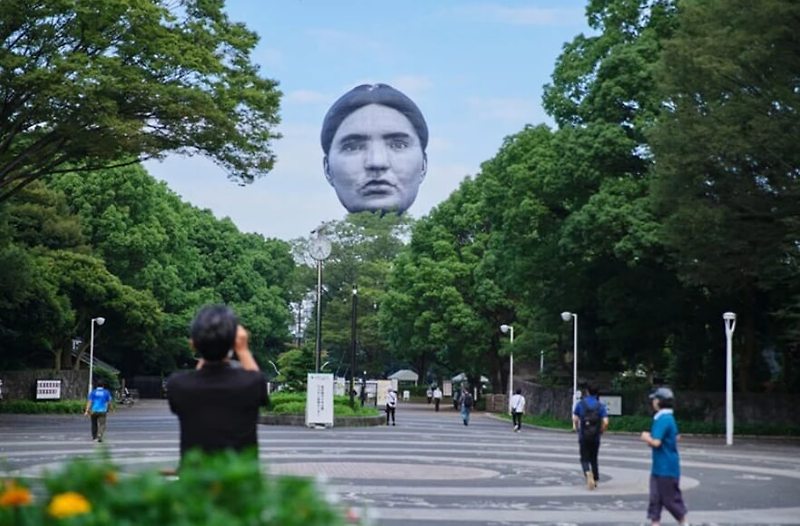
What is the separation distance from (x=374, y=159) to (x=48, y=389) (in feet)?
230

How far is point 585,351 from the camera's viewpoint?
1880 inches

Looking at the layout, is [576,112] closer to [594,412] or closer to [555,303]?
[555,303]

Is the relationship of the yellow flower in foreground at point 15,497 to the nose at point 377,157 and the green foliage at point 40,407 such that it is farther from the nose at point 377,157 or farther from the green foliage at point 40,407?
the nose at point 377,157

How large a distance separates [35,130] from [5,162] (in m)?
1.95

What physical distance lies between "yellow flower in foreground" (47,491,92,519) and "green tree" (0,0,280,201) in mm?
23911

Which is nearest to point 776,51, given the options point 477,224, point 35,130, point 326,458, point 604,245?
point 604,245

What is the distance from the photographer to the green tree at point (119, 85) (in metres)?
26.8

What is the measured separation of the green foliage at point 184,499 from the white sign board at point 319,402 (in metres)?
33.1

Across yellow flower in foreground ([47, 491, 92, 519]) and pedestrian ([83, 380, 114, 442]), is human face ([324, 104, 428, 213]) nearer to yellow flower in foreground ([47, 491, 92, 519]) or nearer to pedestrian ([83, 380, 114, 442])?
pedestrian ([83, 380, 114, 442])

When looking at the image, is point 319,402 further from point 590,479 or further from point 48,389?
point 590,479

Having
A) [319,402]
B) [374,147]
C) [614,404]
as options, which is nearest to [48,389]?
[319,402]

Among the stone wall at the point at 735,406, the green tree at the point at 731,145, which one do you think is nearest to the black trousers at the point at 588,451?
the green tree at the point at 731,145

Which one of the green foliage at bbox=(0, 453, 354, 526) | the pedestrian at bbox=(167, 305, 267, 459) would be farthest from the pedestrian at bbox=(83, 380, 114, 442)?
the green foliage at bbox=(0, 453, 354, 526)

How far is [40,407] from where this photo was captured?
47.4 meters
